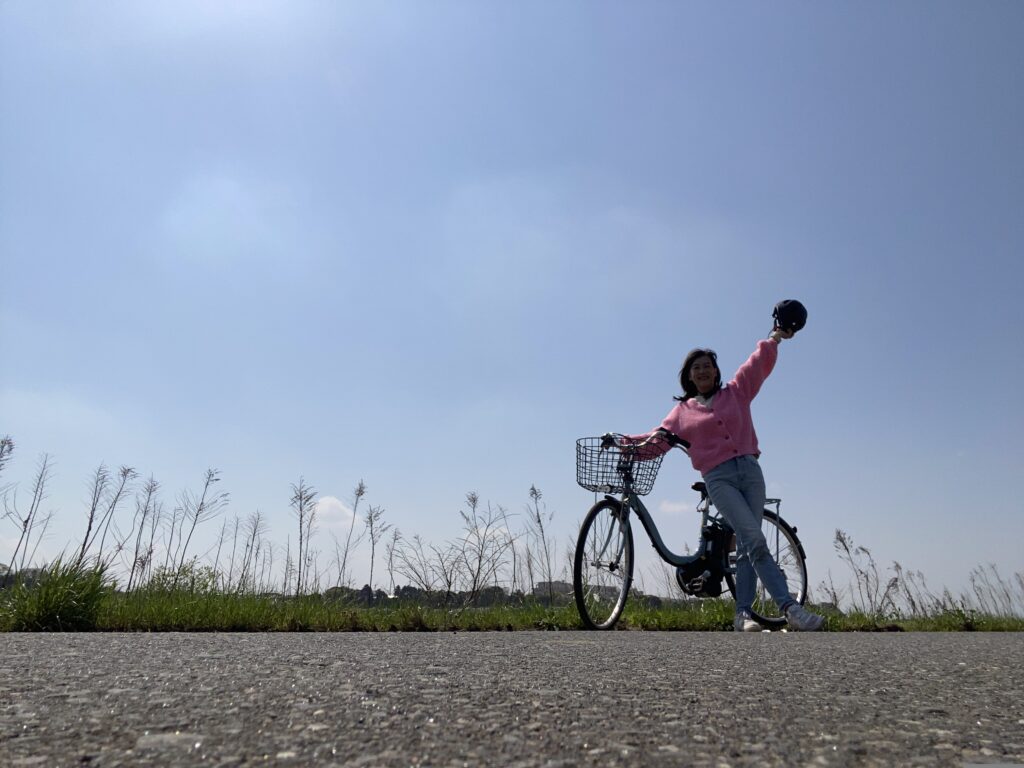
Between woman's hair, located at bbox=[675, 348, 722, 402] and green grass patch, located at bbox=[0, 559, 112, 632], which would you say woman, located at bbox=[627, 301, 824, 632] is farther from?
green grass patch, located at bbox=[0, 559, 112, 632]

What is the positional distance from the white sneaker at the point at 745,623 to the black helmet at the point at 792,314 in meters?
2.12

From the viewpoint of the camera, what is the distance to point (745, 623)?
4.91 m

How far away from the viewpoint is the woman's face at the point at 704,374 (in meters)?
5.18

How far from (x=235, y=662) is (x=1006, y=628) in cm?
680

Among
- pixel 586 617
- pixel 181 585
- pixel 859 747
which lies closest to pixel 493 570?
pixel 586 617

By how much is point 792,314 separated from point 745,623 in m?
2.26

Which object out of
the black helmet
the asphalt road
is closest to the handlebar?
the black helmet

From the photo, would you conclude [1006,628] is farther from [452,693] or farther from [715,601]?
[452,693]

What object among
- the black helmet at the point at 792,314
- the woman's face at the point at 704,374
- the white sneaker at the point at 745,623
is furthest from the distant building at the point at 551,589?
the black helmet at the point at 792,314

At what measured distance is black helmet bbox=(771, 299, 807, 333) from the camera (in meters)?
4.83

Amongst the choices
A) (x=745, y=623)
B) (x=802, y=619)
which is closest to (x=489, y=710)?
(x=802, y=619)

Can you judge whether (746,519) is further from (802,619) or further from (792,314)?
(792,314)

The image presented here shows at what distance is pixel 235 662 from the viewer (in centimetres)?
201

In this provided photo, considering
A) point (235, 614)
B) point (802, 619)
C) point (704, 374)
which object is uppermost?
point (704, 374)
